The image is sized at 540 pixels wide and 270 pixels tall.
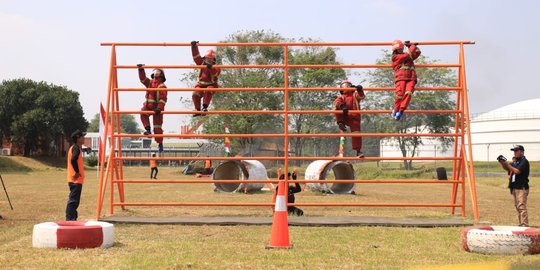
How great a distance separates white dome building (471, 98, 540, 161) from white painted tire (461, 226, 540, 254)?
79.8 m

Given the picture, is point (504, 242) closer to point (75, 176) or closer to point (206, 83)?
point (206, 83)

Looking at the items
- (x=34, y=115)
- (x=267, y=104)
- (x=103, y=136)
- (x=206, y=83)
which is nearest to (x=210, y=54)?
(x=206, y=83)

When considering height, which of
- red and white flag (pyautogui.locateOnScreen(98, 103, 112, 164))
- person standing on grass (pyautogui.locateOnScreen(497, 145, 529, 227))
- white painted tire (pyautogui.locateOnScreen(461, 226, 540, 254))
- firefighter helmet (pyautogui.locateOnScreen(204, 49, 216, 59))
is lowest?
white painted tire (pyautogui.locateOnScreen(461, 226, 540, 254))

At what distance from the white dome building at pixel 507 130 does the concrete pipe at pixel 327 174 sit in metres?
64.2

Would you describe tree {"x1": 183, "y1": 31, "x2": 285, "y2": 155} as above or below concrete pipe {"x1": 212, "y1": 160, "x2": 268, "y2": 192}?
above

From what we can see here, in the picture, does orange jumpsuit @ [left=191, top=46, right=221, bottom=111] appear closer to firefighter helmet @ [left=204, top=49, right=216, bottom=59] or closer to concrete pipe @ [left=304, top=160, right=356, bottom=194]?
firefighter helmet @ [left=204, top=49, right=216, bottom=59]

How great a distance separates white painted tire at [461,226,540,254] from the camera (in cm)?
743

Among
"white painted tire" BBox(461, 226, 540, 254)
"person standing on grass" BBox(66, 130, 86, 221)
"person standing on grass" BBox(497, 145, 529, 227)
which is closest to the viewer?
"white painted tire" BBox(461, 226, 540, 254)

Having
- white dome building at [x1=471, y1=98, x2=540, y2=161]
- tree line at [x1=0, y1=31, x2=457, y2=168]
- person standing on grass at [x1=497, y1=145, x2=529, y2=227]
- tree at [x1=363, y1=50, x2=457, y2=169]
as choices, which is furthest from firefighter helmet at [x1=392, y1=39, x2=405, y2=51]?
white dome building at [x1=471, y1=98, x2=540, y2=161]

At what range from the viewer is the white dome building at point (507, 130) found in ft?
280

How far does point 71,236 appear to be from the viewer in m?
7.50

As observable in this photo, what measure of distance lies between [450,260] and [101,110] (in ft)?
64.1

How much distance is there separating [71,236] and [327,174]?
52.5ft

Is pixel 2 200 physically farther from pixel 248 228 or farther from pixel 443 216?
pixel 443 216
